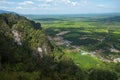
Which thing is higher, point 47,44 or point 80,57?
point 47,44

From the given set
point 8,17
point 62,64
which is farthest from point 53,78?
point 8,17

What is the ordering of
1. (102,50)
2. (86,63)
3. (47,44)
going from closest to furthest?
(47,44)
(86,63)
(102,50)

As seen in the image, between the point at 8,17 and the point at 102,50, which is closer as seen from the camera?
the point at 8,17

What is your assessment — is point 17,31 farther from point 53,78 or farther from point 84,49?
point 84,49

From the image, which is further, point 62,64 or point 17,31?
point 17,31

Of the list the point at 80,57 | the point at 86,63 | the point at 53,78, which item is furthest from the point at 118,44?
the point at 53,78

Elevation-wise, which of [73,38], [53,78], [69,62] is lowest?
[73,38]

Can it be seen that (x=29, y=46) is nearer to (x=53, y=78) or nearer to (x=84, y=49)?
(x=53, y=78)

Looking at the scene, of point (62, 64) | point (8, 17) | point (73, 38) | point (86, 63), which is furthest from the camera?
point (73, 38)

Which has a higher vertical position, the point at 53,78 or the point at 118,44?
the point at 53,78
